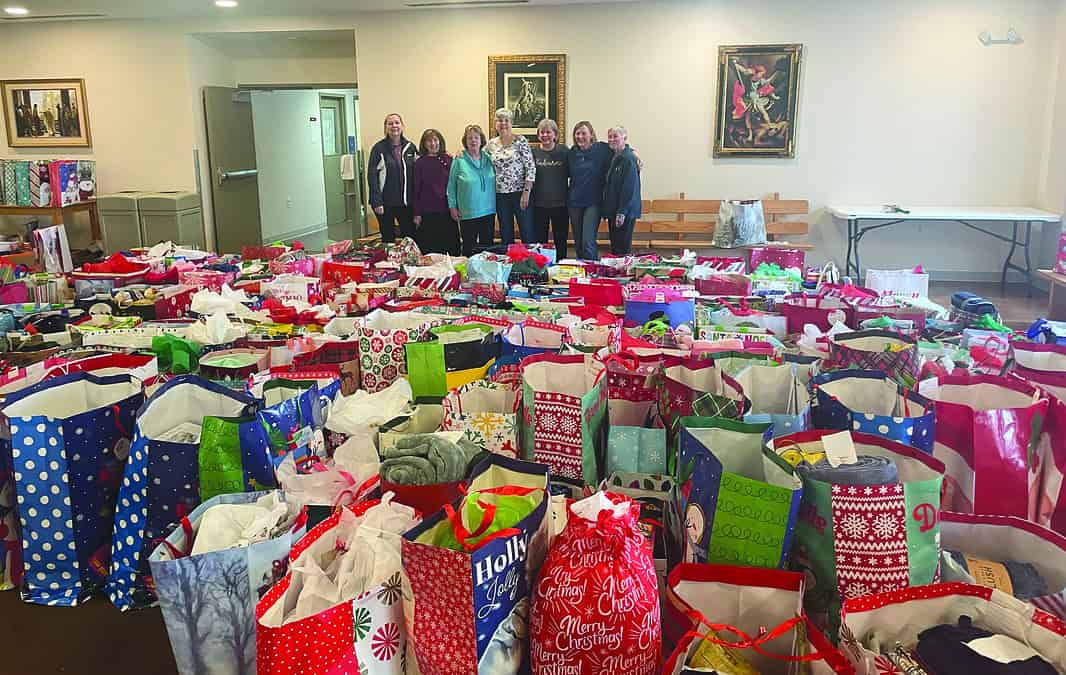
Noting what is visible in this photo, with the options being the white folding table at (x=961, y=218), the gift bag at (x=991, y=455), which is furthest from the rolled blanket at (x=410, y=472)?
the white folding table at (x=961, y=218)

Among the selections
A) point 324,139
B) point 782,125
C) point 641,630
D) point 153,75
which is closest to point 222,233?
point 153,75

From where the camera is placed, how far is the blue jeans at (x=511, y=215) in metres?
6.95

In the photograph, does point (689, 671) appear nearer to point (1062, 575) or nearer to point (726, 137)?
point (1062, 575)

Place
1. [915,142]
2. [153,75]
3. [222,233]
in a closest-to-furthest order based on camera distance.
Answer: [915,142], [153,75], [222,233]

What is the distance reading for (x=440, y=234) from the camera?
284 inches

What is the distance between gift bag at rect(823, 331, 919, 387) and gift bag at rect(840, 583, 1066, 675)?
3.12 ft

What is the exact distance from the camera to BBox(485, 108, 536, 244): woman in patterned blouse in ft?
22.0

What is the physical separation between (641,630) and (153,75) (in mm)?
9184

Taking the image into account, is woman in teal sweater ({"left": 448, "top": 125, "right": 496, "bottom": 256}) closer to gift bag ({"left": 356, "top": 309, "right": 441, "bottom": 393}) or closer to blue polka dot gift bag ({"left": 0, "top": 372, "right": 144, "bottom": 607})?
gift bag ({"left": 356, "top": 309, "right": 441, "bottom": 393})

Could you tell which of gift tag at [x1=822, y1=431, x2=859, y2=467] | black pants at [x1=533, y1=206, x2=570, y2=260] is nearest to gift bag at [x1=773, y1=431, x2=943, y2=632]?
gift tag at [x1=822, y1=431, x2=859, y2=467]

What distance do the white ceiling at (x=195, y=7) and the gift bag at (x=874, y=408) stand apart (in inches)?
263

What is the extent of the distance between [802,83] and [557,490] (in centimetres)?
701

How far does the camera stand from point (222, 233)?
9.23 meters

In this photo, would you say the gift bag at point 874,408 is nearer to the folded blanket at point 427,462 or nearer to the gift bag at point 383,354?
the folded blanket at point 427,462
